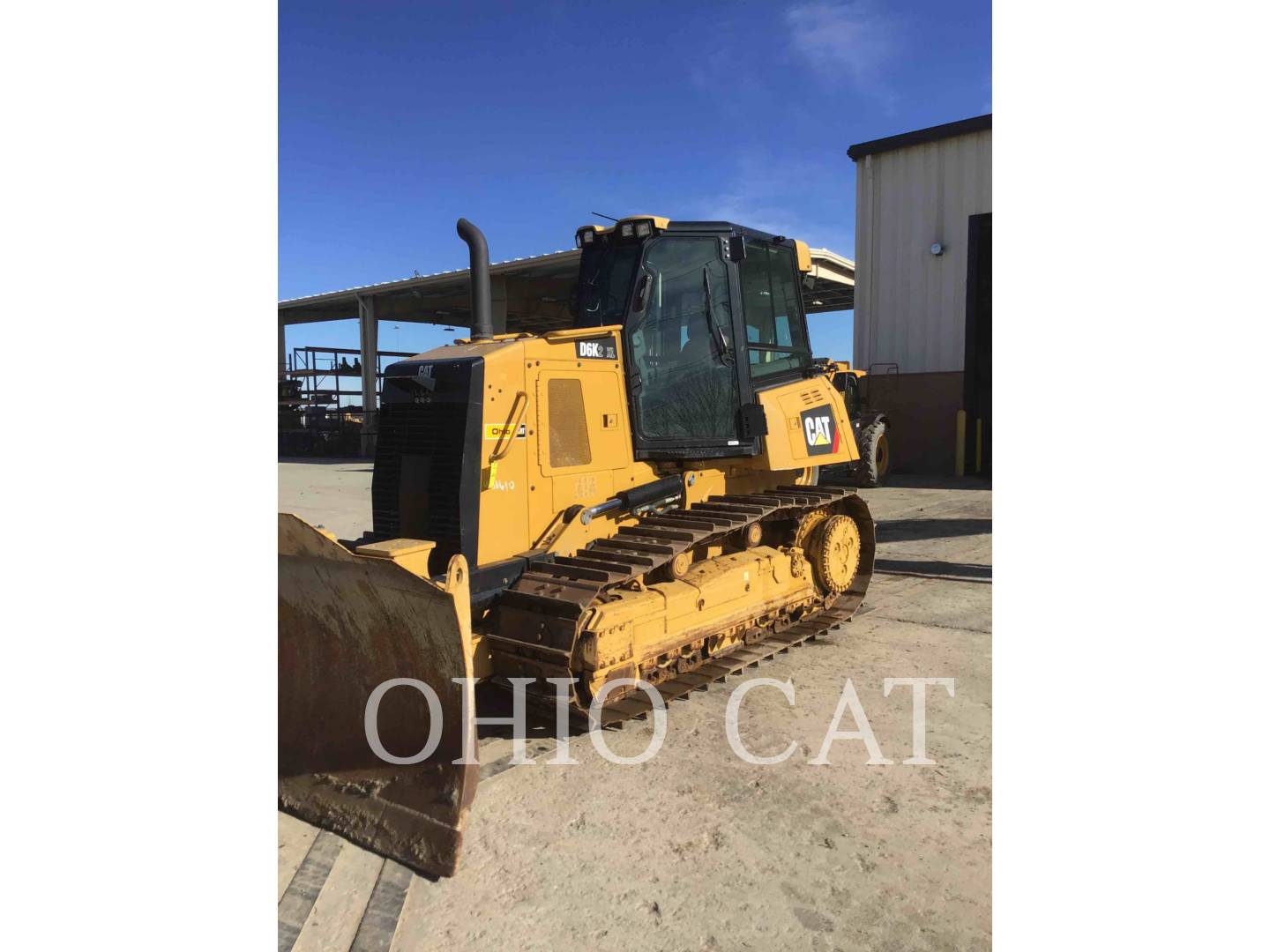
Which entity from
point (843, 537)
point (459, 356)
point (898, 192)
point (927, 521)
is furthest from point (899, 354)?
point (459, 356)

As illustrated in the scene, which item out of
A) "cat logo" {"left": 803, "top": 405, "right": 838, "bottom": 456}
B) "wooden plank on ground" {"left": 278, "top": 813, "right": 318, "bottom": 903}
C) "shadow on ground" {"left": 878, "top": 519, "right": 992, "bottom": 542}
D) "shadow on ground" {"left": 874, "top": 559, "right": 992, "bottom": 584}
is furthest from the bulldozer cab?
"shadow on ground" {"left": 878, "top": 519, "right": 992, "bottom": 542}

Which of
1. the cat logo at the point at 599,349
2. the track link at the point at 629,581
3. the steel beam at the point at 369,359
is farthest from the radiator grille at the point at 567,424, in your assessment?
the steel beam at the point at 369,359

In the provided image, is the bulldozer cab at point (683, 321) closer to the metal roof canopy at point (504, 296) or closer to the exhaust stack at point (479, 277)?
the exhaust stack at point (479, 277)

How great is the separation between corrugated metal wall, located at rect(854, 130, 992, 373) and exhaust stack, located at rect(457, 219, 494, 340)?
14523 millimetres

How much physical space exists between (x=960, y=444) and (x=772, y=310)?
12027 millimetres

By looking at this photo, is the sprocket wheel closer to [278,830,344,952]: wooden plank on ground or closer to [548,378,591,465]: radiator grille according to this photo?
[548,378,591,465]: radiator grille

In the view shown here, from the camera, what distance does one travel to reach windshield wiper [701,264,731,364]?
539cm

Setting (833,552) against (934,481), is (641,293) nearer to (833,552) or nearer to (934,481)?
(833,552)

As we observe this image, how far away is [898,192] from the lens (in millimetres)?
17562

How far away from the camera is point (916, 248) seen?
1741 cm

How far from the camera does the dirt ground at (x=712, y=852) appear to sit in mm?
2684

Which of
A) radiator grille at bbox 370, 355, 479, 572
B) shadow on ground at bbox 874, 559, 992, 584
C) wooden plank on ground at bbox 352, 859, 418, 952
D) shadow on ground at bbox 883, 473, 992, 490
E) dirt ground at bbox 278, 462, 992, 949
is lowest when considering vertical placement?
Answer: wooden plank on ground at bbox 352, 859, 418, 952

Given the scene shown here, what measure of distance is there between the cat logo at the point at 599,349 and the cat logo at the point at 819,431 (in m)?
1.82

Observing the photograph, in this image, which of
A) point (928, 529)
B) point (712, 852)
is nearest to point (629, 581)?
point (712, 852)
